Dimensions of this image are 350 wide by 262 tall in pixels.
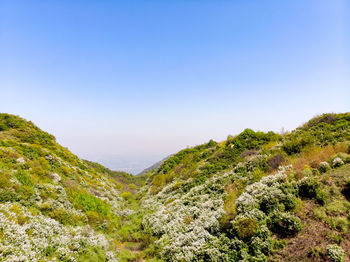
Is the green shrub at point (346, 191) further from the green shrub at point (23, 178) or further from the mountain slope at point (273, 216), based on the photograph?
the green shrub at point (23, 178)

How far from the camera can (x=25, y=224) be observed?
22.4 ft

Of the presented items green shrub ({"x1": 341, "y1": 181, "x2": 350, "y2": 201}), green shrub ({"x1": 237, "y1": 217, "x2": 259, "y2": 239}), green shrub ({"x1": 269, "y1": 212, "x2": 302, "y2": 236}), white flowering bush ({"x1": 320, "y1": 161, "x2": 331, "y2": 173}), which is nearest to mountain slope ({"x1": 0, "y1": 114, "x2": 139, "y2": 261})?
green shrub ({"x1": 237, "y1": 217, "x2": 259, "y2": 239})

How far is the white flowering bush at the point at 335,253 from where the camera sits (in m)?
4.62

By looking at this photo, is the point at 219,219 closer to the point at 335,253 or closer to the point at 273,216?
the point at 273,216

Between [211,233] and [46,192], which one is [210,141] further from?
[46,192]

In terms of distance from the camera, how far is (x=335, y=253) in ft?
15.4

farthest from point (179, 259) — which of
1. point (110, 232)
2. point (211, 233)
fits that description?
point (110, 232)

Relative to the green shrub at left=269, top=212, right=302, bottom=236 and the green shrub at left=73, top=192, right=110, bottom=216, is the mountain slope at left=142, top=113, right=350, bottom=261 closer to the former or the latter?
the green shrub at left=269, top=212, right=302, bottom=236

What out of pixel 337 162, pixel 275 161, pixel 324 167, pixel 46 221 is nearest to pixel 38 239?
pixel 46 221

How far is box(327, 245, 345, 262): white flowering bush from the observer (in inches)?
182

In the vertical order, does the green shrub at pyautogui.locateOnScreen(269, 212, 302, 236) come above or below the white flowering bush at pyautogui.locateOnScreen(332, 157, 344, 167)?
below

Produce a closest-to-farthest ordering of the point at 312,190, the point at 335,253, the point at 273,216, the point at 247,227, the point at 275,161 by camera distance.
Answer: the point at 335,253
the point at 247,227
the point at 273,216
the point at 312,190
the point at 275,161

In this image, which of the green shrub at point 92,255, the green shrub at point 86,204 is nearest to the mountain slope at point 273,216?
the green shrub at point 92,255

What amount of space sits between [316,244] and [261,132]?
691 inches
